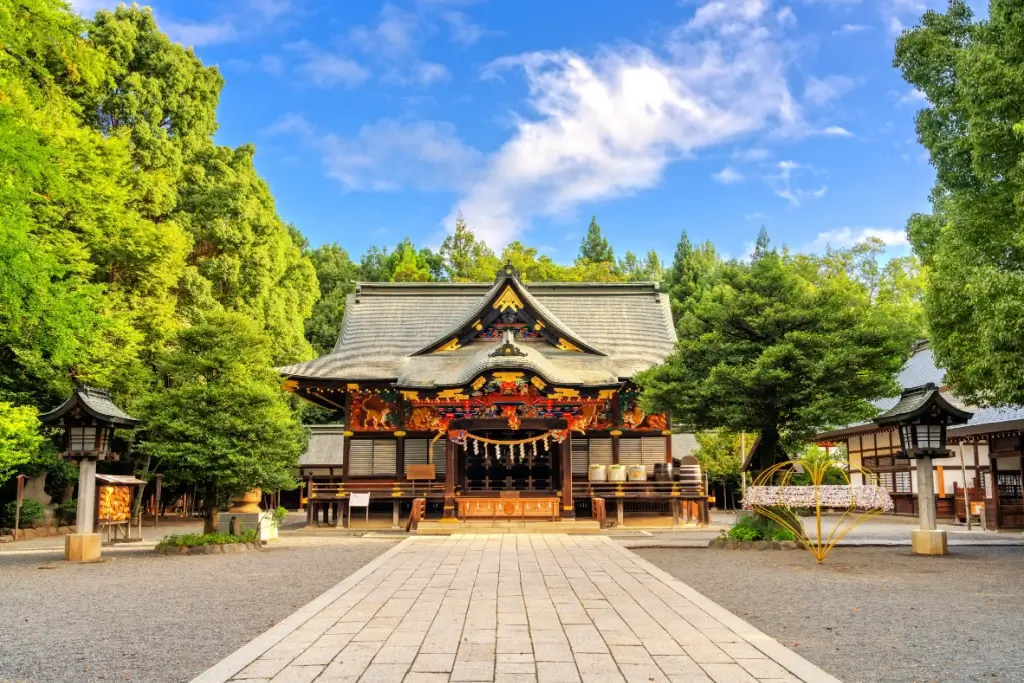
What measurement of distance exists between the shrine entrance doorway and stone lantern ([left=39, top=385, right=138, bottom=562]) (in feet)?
35.5

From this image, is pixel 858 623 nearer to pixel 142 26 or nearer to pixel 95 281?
pixel 95 281

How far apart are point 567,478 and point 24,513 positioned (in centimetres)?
1533

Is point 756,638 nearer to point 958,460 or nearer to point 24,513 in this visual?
point 24,513

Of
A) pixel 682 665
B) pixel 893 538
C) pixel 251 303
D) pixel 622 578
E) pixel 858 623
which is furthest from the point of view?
pixel 251 303

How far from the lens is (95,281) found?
2448cm

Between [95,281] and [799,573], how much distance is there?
22.9 meters

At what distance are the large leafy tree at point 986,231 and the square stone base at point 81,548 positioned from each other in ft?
51.7

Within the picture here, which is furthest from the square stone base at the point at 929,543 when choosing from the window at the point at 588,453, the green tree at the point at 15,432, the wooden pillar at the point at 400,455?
the green tree at the point at 15,432

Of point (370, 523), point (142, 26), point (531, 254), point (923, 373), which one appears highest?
point (142, 26)

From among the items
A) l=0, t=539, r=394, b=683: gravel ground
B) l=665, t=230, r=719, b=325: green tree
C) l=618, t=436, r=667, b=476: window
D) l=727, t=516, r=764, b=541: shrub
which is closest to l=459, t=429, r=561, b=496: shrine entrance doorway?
l=618, t=436, r=667, b=476: window

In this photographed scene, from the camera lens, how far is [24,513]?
825 inches

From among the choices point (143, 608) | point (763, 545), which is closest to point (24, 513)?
point (143, 608)

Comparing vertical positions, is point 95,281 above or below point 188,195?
below

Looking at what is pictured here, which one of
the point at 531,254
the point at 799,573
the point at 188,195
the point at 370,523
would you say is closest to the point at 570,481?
the point at 370,523
